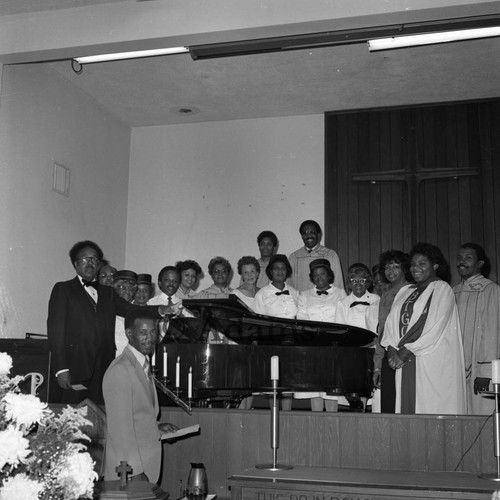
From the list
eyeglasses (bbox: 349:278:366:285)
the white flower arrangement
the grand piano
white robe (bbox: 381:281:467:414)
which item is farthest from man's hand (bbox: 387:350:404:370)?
the white flower arrangement

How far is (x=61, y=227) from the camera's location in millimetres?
9125

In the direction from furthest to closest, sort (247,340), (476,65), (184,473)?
1. (476,65)
2. (247,340)
3. (184,473)

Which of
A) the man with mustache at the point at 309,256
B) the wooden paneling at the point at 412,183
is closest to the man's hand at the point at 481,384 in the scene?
the man with mustache at the point at 309,256

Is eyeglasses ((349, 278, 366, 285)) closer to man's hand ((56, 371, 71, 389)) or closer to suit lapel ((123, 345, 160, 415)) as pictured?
man's hand ((56, 371, 71, 389))

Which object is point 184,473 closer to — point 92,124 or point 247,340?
point 247,340

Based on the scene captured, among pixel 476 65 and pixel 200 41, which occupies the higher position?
pixel 476 65

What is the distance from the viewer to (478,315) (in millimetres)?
6996

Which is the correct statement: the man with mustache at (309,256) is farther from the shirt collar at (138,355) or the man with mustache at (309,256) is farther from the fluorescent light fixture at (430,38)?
the shirt collar at (138,355)

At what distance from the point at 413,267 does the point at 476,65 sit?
3709 mm

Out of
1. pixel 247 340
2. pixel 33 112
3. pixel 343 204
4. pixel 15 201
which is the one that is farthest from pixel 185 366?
pixel 343 204

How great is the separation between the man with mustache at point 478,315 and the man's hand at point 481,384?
178 mm

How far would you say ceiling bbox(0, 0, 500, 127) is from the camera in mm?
8547

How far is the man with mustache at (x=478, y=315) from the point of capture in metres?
6.88

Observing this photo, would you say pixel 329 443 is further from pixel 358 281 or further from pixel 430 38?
pixel 430 38
